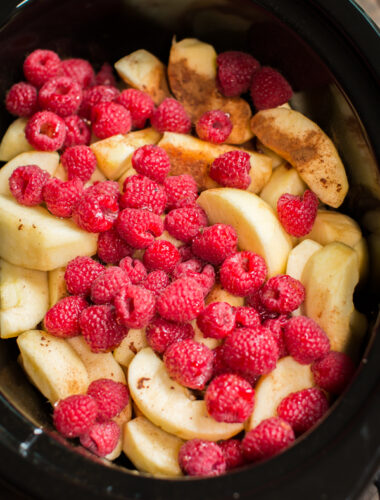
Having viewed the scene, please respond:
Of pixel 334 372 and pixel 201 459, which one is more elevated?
pixel 334 372

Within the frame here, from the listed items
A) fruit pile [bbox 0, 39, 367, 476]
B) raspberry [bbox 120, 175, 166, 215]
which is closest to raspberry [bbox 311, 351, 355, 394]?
fruit pile [bbox 0, 39, 367, 476]

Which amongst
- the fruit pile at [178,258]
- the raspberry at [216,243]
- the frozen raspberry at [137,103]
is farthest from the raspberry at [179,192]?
the frozen raspberry at [137,103]

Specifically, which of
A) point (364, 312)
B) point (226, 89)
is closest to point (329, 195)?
point (364, 312)

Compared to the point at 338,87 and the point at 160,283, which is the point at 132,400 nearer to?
the point at 160,283

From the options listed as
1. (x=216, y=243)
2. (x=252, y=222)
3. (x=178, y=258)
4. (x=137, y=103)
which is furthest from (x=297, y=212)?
(x=137, y=103)

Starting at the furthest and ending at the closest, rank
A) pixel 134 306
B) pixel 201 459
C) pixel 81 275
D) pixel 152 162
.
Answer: pixel 152 162, pixel 81 275, pixel 134 306, pixel 201 459

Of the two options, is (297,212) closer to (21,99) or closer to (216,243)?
(216,243)

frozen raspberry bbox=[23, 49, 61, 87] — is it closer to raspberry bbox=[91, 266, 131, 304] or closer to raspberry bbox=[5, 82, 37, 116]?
raspberry bbox=[5, 82, 37, 116]
